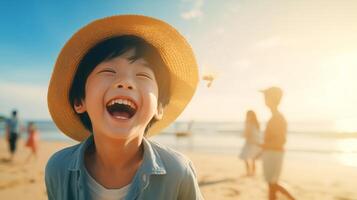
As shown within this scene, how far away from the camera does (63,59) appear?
7.95ft

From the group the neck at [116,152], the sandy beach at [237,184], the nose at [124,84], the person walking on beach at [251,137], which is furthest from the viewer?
the person walking on beach at [251,137]

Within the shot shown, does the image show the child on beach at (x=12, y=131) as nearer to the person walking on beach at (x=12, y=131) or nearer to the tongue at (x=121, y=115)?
the person walking on beach at (x=12, y=131)

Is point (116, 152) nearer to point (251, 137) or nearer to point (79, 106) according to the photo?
point (79, 106)

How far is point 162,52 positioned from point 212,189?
5515 millimetres

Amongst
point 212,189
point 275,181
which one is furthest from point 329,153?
point 275,181

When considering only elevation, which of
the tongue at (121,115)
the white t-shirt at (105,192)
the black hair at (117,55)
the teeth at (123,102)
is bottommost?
the white t-shirt at (105,192)

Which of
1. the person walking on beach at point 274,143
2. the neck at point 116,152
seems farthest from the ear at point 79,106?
the person walking on beach at point 274,143

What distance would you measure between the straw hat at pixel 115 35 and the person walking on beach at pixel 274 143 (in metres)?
2.97

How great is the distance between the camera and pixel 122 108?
1.99 meters

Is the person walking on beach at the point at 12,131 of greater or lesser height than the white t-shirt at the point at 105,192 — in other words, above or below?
below

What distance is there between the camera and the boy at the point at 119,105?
1.99m

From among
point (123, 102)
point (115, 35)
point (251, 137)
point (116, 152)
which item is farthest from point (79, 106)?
point (251, 137)

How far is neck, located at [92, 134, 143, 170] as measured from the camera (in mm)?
2227

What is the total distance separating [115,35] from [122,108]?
2.40ft
